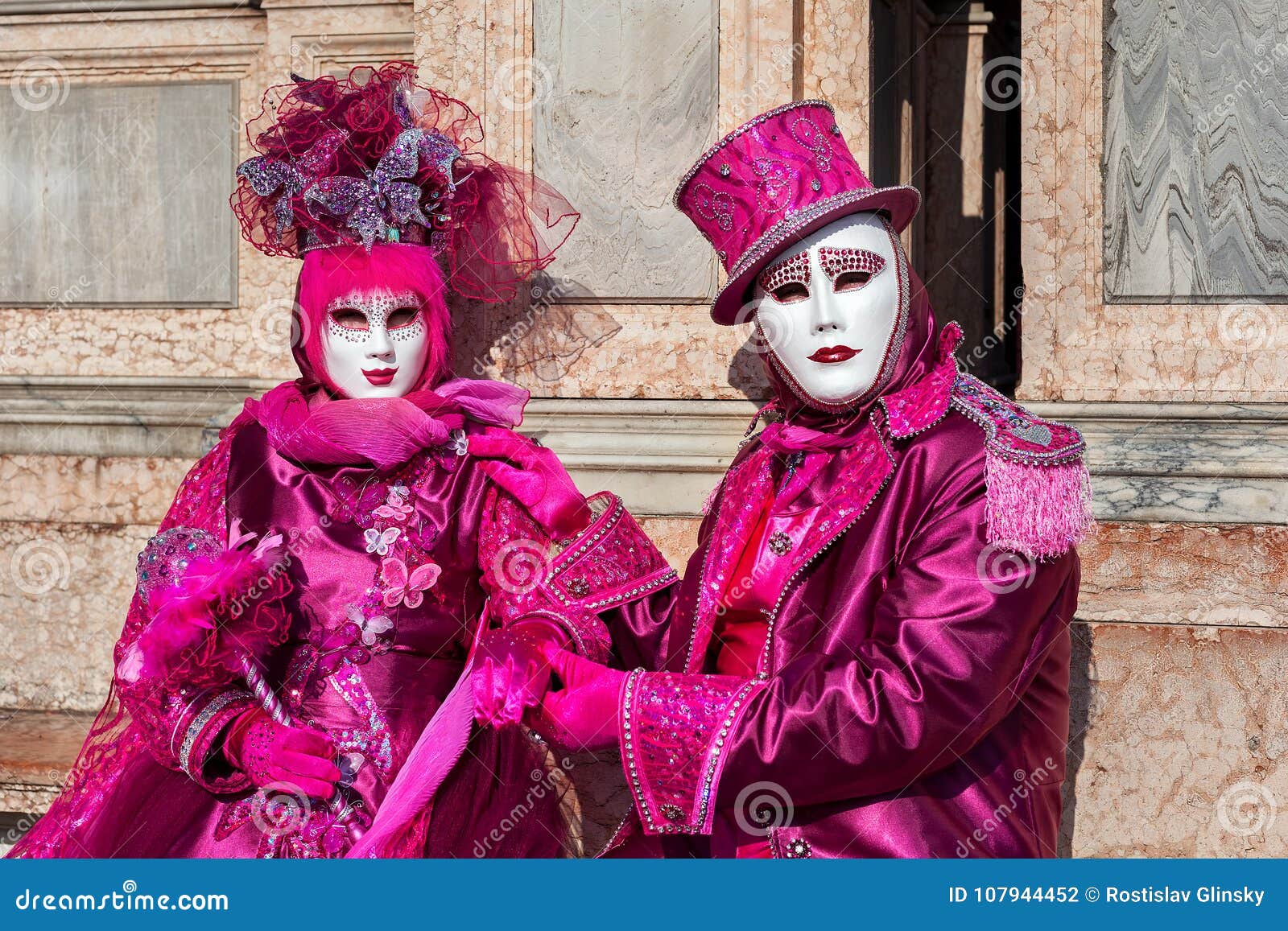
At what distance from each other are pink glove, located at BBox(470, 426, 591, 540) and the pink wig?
188 millimetres

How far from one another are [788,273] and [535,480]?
0.72m

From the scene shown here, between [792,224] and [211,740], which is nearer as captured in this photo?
[792,224]

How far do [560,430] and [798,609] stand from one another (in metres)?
1.14

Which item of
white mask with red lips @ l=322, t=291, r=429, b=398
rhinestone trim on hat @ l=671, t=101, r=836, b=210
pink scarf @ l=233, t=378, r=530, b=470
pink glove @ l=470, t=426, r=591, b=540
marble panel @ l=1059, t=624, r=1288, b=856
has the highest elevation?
rhinestone trim on hat @ l=671, t=101, r=836, b=210

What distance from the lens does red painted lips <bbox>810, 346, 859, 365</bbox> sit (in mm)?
2496

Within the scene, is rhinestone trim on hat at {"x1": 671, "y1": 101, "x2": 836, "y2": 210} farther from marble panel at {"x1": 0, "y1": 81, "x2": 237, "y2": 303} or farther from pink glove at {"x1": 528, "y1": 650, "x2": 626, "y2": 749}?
marble panel at {"x1": 0, "y1": 81, "x2": 237, "y2": 303}

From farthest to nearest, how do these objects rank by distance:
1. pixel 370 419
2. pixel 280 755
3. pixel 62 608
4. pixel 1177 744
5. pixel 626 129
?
1. pixel 62 608
2. pixel 626 129
3. pixel 1177 744
4. pixel 370 419
5. pixel 280 755

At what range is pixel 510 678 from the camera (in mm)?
2566

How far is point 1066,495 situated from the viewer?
7.74 feet

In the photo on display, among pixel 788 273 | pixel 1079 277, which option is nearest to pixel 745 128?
pixel 788 273

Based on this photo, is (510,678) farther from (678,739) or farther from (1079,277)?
(1079,277)

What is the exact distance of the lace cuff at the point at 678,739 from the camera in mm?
2373

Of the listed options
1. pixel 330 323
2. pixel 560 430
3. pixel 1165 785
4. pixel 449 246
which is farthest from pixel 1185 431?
pixel 330 323

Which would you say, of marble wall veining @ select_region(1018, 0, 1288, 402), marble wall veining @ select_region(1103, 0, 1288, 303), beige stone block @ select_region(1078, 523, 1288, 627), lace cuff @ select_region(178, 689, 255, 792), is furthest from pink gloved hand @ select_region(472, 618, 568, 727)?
marble wall veining @ select_region(1103, 0, 1288, 303)
